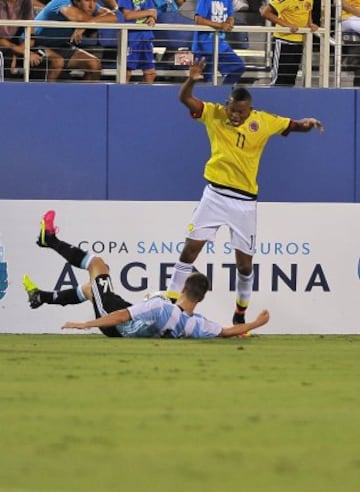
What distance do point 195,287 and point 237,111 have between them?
2.40m

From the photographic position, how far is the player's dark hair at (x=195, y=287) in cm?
1313

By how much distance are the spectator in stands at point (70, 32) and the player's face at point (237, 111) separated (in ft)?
13.6

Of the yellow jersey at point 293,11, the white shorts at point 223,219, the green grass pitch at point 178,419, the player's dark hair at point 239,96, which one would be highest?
the yellow jersey at point 293,11

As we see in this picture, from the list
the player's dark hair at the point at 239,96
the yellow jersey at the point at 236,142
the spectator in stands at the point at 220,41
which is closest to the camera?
the player's dark hair at the point at 239,96

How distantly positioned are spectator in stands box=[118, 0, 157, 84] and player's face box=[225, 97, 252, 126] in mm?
4037

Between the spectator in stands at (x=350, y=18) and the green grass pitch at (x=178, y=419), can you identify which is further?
the spectator in stands at (x=350, y=18)

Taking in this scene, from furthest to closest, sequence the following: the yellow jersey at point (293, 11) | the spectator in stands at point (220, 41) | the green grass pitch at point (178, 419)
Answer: the yellow jersey at point (293, 11) → the spectator in stands at point (220, 41) → the green grass pitch at point (178, 419)

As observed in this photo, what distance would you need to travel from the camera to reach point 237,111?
1475 centimetres

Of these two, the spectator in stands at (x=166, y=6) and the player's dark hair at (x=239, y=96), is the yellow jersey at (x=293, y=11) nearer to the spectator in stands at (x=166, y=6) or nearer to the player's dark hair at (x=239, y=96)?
the spectator in stands at (x=166, y=6)

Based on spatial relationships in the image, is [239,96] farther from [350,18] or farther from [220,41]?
[350,18]

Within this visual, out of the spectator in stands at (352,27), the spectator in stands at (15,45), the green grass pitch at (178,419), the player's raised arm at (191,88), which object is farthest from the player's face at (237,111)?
the spectator in stands at (352,27)

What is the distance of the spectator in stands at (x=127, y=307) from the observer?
13273 millimetres

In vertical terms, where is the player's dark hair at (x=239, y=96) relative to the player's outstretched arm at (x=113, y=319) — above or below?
above

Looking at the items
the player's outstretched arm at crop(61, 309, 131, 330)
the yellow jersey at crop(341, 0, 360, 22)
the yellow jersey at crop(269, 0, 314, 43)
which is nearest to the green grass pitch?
the player's outstretched arm at crop(61, 309, 131, 330)
